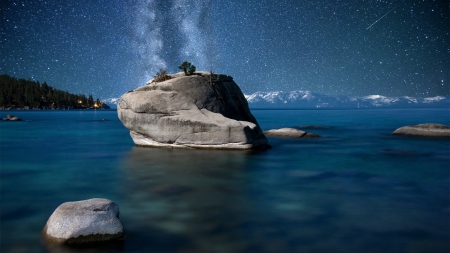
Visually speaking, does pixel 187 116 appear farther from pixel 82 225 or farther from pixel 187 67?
pixel 82 225

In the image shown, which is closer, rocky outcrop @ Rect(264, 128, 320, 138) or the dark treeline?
rocky outcrop @ Rect(264, 128, 320, 138)

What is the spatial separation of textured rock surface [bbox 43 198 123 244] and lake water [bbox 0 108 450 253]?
0.28 m

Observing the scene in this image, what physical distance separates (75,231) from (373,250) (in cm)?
647

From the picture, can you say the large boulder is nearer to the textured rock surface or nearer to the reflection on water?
the reflection on water

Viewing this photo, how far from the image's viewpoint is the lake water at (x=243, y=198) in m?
7.59

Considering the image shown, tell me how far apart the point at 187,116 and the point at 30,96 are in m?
172

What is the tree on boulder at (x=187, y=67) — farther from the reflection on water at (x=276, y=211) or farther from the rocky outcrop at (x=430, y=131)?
the rocky outcrop at (x=430, y=131)

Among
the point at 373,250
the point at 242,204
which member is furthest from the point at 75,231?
the point at 373,250

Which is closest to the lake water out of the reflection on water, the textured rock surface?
the reflection on water

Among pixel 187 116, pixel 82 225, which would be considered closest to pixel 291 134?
pixel 187 116

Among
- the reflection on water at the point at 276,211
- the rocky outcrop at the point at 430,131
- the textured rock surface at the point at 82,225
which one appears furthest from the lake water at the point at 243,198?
the rocky outcrop at the point at 430,131

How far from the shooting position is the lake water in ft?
24.9

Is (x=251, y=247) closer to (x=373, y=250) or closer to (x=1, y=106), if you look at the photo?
(x=373, y=250)

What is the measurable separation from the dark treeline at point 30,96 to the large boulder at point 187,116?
539 feet
